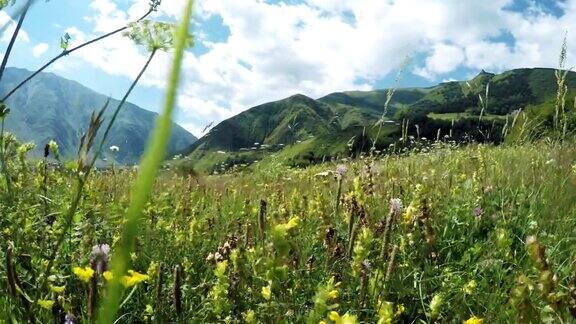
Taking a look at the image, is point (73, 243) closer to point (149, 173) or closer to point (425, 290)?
point (425, 290)

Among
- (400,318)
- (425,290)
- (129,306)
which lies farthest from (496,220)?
(129,306)

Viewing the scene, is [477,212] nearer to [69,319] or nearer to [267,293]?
[267,293]

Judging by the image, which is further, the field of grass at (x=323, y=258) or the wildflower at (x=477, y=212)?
the wildflower at (x=477, y=212)

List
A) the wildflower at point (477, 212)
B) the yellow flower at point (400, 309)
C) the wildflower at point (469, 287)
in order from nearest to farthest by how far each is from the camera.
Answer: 1. the yellow flower at point (400, 309)
2. the wildflower at point (469, 287)
3. the wildflower at point (477, 212)

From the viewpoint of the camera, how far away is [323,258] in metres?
3.54

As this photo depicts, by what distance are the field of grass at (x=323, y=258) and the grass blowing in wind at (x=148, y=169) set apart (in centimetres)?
117

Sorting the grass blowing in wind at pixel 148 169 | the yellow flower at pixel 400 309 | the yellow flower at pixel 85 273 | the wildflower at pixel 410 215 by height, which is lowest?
the yellow flower at pixel 400 309

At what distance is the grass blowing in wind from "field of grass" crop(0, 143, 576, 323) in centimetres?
117

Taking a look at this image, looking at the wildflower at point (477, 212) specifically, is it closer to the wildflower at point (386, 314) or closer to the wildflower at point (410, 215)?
the wildflower at point (410, 215)

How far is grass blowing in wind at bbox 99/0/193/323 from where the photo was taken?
0.91ft

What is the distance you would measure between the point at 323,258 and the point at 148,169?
3.33 m

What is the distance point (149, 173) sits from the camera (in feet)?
0.94

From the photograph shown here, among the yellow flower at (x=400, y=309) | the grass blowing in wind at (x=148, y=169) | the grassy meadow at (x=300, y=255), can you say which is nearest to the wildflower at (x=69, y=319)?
the grassy meadow at (x=300, y=255)

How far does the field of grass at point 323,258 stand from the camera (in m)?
2.07
